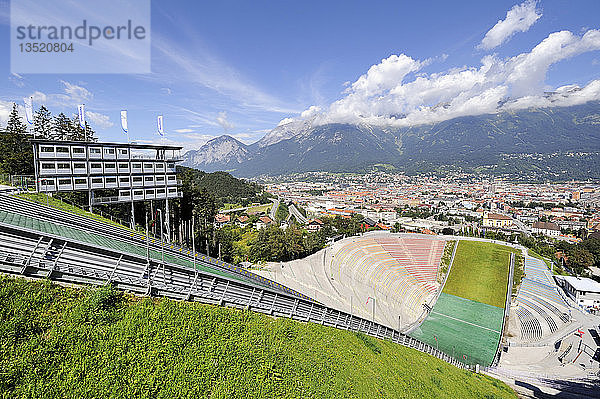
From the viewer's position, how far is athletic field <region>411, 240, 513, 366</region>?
2767cm

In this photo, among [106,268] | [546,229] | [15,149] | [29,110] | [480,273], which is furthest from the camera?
[546,229]

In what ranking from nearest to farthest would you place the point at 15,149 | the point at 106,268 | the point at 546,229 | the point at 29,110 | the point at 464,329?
the point at 106,268 → the point at 29,110 → the point at 464,329 → the point at 15,149 → the point at 546,229

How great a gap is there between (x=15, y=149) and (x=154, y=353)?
1704 inches

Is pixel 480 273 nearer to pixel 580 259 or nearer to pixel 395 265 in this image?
pixel 395 265

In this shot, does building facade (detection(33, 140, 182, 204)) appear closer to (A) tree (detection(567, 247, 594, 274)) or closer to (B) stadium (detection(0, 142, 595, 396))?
(B) stadium (detection(0, 142, 595, 396))

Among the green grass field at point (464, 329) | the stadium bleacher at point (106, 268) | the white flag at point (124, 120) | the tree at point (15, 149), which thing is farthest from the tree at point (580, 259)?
the tree at point (15, 149)

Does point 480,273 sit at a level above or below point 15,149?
below

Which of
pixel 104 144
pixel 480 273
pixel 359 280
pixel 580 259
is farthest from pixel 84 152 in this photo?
pixel 580 259

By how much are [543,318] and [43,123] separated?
2719 inches

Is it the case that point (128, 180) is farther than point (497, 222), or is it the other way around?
point (497, 222)

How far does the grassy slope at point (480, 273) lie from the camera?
37600mm

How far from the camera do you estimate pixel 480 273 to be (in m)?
42.1

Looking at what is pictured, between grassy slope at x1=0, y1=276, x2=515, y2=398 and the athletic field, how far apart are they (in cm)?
2257

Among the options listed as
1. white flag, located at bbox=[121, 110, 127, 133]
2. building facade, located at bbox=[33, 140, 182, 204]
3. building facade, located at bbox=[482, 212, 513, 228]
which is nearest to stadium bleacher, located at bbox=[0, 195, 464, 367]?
building facade, located at bbox=[33, 140, 182, 204]
